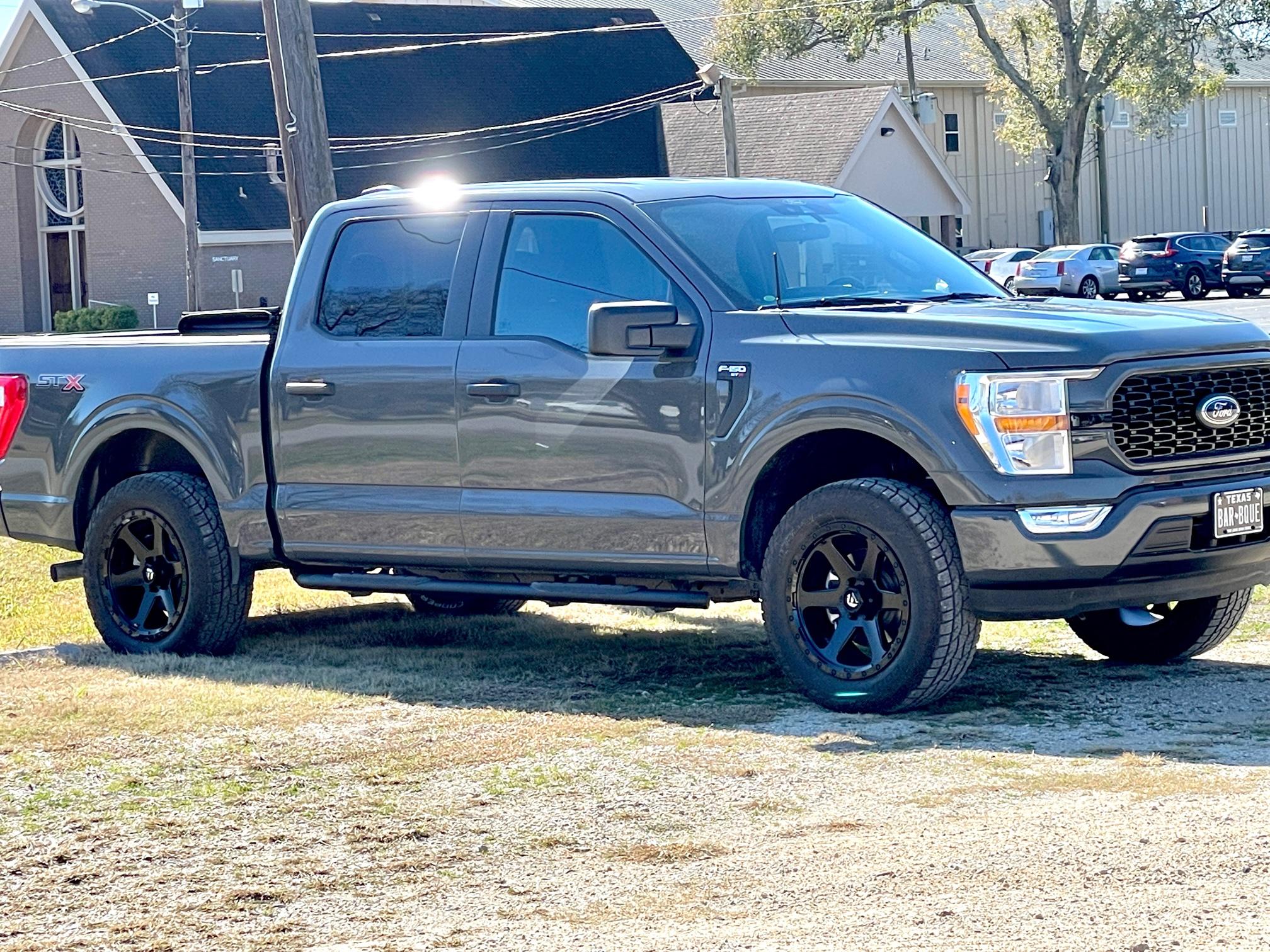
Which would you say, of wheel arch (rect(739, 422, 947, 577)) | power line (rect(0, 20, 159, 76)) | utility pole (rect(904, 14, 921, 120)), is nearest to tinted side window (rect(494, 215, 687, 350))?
wheel arch (rect(739, 422, 947, 577))

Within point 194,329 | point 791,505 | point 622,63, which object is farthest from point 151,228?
point 791,505

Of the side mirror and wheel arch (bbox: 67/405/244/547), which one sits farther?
wheel arch (bbox: 67/405/244/547)

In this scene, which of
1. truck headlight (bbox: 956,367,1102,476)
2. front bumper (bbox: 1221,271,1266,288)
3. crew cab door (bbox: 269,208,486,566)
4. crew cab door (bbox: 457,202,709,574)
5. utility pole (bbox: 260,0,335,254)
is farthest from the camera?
front bumper (bbox: 1221,271,1266,288)

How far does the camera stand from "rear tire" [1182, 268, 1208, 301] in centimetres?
5056

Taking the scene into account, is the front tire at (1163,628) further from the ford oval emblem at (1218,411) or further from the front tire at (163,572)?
the front tire at (163,572)

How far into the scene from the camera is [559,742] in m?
6.91

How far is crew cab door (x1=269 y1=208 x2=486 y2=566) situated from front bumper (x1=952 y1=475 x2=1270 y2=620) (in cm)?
236

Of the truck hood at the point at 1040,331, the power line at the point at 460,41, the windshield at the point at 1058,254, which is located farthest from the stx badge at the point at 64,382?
the windshield at the point at 1058,254

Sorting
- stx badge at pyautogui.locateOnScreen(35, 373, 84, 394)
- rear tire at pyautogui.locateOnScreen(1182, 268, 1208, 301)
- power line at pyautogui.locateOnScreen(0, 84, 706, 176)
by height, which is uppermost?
power line at pyautogui.locateOnScreen(0, 84, 706, 176)

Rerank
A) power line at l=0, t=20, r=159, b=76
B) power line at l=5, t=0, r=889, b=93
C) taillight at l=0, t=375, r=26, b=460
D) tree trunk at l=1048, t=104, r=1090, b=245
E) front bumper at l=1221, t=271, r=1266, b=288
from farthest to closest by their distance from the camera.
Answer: tree trunk at l=1048, t=104, r=1090, b=245 → power line at l=0, t=20, r=159, b=76 → front bumper at l=1221, t=271, r=1266, b=288 → power line at l=5, t=0, r=889, b=93 → taillight at l=0, t=375, r=26, b=460

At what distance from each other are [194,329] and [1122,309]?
4.78 meters

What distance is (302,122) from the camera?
1614 centimetres

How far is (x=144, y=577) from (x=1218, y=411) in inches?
198

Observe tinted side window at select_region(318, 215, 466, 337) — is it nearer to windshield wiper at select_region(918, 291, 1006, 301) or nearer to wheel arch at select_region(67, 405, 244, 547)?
wheel arch at select_region(67, 405, 244, 547)
